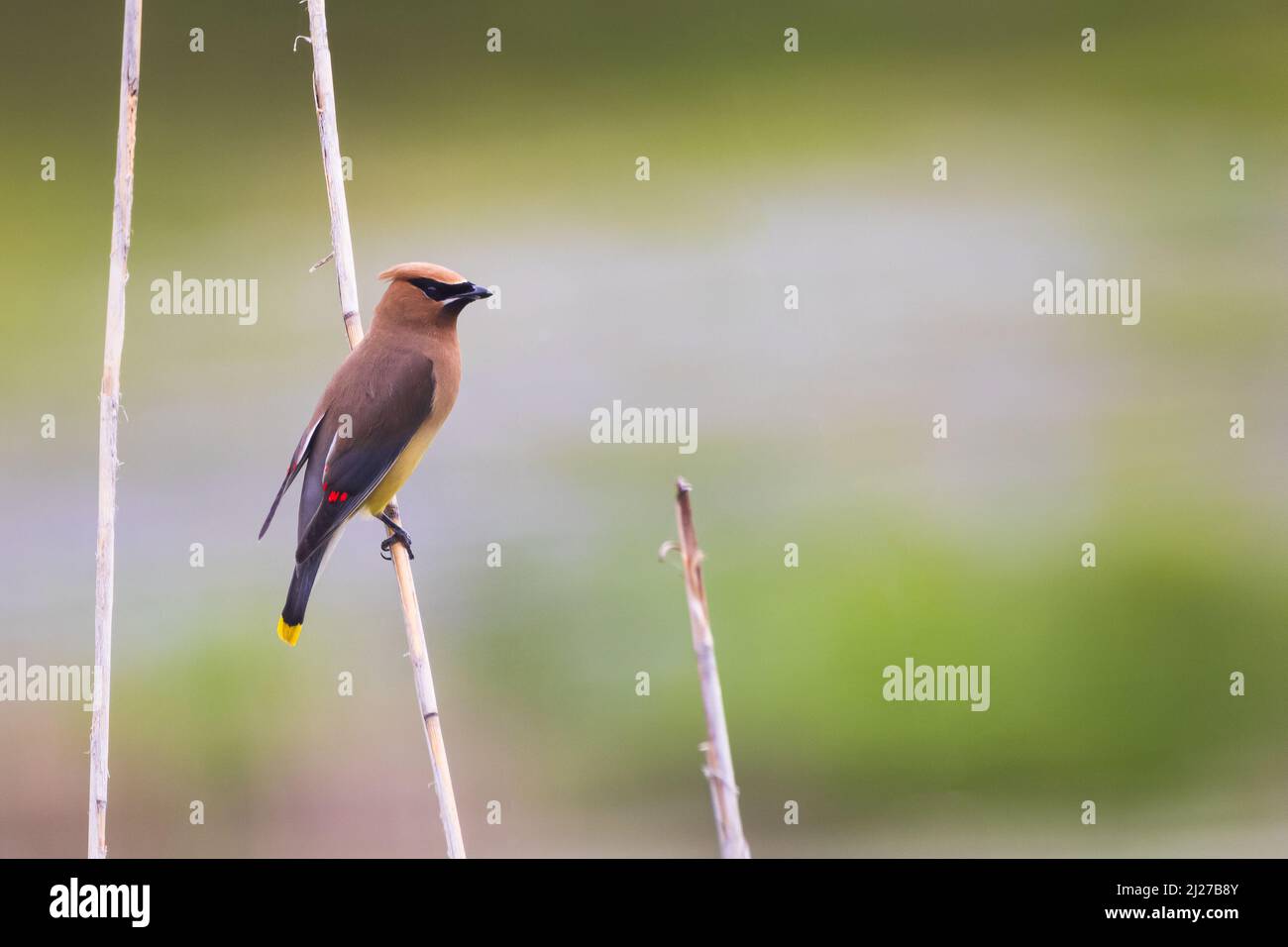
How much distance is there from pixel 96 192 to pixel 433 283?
27.0 feet

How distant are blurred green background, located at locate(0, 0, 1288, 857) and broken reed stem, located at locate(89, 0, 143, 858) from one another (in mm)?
3878

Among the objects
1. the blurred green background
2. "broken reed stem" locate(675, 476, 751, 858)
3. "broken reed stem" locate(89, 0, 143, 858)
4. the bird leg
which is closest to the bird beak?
the bird leg

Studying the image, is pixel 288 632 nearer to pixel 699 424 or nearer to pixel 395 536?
pixel 395 536

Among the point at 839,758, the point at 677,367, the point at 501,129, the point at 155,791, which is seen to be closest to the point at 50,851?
the point at 155,791

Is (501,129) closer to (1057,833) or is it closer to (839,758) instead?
(839,758)

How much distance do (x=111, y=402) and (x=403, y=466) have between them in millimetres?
1073

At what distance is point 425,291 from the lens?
162 inches

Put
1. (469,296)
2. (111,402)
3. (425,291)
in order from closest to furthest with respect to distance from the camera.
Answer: (111,402), (469,296), (425,291)

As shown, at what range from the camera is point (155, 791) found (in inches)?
289

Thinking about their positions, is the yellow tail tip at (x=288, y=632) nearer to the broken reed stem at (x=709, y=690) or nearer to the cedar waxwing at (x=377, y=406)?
the cedar waxwing at (x=377, y=406)

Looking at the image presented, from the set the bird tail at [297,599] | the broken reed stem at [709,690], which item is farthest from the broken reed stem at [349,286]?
the broken reed stem at [709,690]

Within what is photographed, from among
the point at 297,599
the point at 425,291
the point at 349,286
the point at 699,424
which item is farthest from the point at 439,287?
the point at 699,424

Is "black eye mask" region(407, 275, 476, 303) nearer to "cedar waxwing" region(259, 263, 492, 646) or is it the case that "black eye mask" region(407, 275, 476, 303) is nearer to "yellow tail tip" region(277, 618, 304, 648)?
"cedar waxwing" region(259, 263, 492, 646)

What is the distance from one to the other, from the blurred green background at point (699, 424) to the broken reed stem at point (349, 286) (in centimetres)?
384
